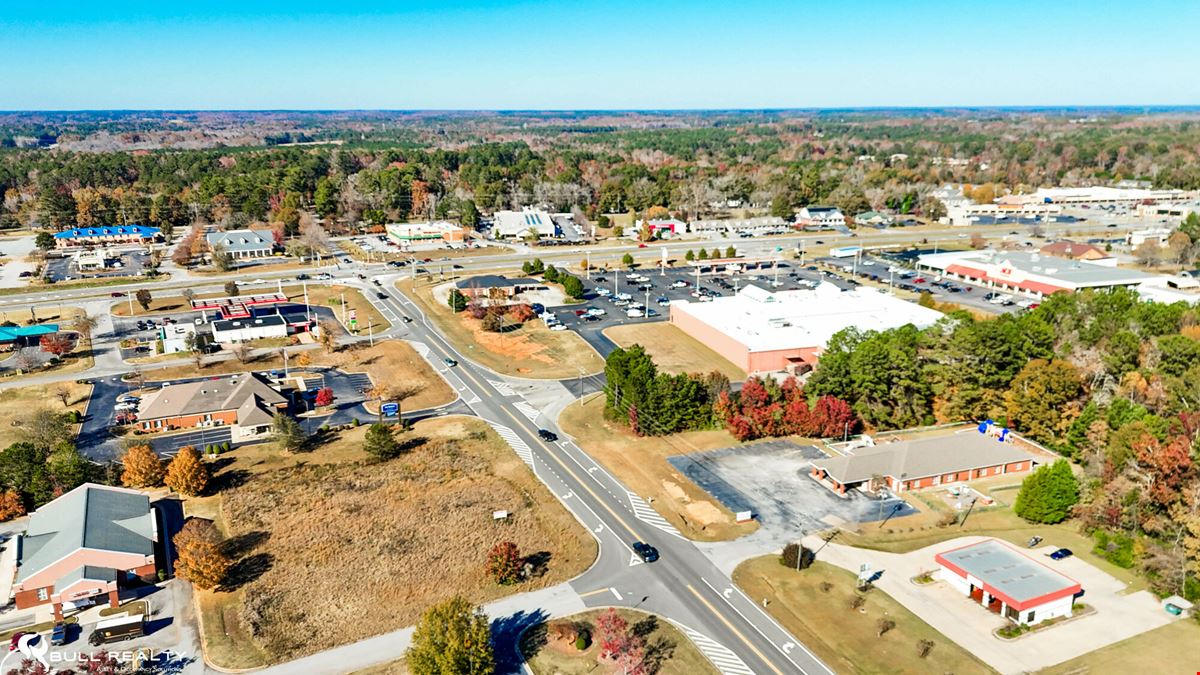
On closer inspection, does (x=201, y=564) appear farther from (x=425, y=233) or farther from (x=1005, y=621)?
(x=425, y=233)

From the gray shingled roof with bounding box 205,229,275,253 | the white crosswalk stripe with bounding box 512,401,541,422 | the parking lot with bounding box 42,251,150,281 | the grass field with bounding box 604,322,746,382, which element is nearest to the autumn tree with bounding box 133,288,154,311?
the parking lot with bounding box 42,251,150,281

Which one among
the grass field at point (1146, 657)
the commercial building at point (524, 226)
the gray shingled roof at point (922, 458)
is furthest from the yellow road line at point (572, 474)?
the commercial building at point (524, 226)

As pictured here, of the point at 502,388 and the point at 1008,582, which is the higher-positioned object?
the point at 1008,582

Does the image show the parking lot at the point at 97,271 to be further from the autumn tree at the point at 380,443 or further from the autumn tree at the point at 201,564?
the autumn tree at the point at 201,564

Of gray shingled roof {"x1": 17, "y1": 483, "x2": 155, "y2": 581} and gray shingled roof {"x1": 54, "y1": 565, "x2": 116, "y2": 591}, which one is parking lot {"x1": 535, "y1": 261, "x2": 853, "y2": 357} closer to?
gray shingled roof {"x1": 17, "y1": 483, "x2": 155, "y2": 581}

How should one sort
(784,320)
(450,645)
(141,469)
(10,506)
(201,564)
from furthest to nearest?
1. (784,320)
2. (141,469)
3. (10,506)
4. (201,564)
5. (450,645)

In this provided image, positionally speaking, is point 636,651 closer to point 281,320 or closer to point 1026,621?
→ point 1026,621

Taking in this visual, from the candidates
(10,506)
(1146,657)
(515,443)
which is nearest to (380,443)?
(515,443)
